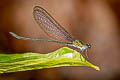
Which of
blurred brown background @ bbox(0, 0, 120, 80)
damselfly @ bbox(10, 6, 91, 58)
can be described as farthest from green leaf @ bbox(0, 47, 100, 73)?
blurred brown background @ bbox(0, 0, 120, 80)

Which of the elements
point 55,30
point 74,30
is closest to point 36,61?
point 55,30

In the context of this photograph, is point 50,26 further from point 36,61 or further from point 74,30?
point 74,30

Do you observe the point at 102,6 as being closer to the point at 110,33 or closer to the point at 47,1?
the point at 110,33

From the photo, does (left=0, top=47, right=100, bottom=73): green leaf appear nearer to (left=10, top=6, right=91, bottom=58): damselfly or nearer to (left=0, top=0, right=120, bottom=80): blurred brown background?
(left=10, top=6, right=91, bottom=58): damselfly

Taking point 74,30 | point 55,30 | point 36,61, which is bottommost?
point 36,61

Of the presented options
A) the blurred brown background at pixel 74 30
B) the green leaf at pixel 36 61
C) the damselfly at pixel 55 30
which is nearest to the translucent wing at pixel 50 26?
the damselfly at pixel 55 30

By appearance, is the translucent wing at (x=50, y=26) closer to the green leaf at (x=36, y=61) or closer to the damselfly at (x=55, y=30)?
the damselfly at (x=55, y=30)

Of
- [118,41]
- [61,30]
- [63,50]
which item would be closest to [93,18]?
[118,41]
